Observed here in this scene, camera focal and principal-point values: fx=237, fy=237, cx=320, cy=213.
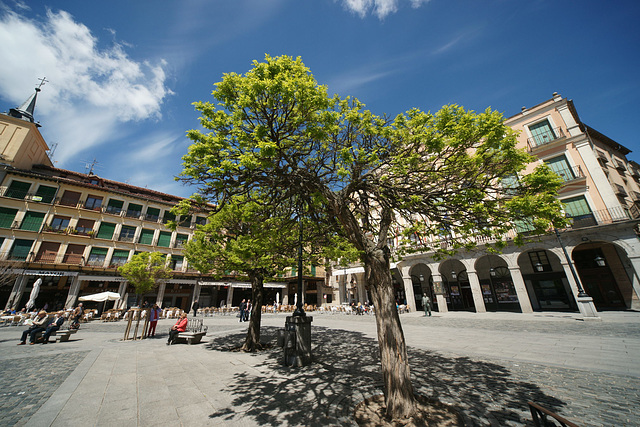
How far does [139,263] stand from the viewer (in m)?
19.5

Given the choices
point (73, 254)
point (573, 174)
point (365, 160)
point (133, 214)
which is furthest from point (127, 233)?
point (573, 174)

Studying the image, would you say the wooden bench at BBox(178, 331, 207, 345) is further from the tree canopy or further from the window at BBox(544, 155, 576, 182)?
the window at BBox(544, 155, 576, 182)

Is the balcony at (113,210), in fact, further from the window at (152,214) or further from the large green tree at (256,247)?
the large green tree at (256,247)

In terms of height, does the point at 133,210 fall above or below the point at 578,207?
above

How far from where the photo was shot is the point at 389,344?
4215mm

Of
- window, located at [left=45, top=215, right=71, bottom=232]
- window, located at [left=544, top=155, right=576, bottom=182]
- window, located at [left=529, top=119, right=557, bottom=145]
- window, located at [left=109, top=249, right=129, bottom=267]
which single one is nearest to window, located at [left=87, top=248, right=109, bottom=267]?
→ window, located at [left=109, top=249, right=129, bottom=267]

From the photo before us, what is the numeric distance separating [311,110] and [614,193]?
74.2 ft

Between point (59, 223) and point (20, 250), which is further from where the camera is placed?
point (59, 223)

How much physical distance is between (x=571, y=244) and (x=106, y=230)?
4157 cm

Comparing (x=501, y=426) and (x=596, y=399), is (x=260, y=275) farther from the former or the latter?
(x=596, y=399)

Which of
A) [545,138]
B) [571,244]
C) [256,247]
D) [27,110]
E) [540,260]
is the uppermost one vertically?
[27,110]

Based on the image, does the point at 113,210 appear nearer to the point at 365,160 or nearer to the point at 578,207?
the point at 365,160

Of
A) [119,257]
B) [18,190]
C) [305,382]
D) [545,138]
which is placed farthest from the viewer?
[119,257]

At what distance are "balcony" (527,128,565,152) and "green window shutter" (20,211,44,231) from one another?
44.4m
